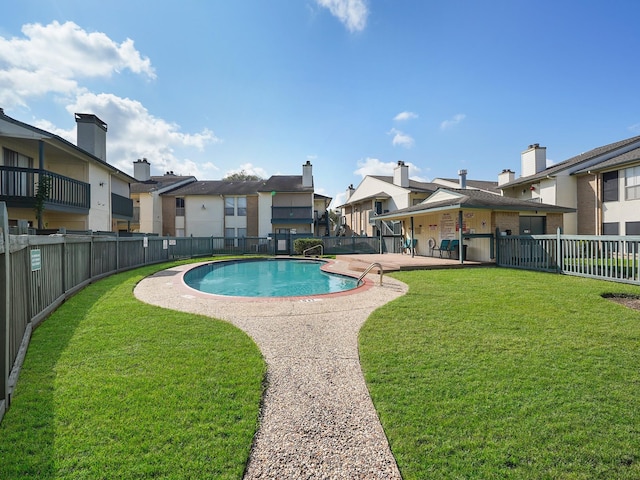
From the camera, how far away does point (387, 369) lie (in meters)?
3.71

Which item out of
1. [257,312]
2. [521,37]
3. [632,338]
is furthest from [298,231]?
[632,338]

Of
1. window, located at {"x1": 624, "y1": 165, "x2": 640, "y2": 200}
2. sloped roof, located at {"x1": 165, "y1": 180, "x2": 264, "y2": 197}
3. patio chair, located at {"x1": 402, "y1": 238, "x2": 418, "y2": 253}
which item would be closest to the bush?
patio chair, located at {"x1": 402, "y1": 238, "x2": 418, "y2": 253}

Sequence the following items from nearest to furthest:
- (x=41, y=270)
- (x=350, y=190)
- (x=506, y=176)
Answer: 1. (x=41, y=270)
2. (x=506, y=176)
3. (x=350, y=190)

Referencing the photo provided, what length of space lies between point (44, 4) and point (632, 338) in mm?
17630

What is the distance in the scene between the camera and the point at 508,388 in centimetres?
321

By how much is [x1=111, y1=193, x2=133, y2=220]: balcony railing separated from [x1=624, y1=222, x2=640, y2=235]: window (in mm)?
31181

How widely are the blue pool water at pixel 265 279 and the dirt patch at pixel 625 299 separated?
266 inches

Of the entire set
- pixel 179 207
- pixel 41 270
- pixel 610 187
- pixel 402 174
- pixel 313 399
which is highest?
pixel 402 174

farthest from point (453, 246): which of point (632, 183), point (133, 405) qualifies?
point (133, 405)

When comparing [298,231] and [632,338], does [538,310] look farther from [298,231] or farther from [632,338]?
[298,231]

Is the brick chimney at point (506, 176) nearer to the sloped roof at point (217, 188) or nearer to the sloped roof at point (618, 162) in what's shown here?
the sloped roof at point (618, 162)

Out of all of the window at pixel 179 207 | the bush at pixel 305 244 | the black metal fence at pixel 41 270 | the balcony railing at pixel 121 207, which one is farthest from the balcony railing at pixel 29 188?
the window at pixel 179 207

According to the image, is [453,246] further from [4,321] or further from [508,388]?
[4,321]

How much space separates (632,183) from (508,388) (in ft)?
71.9
